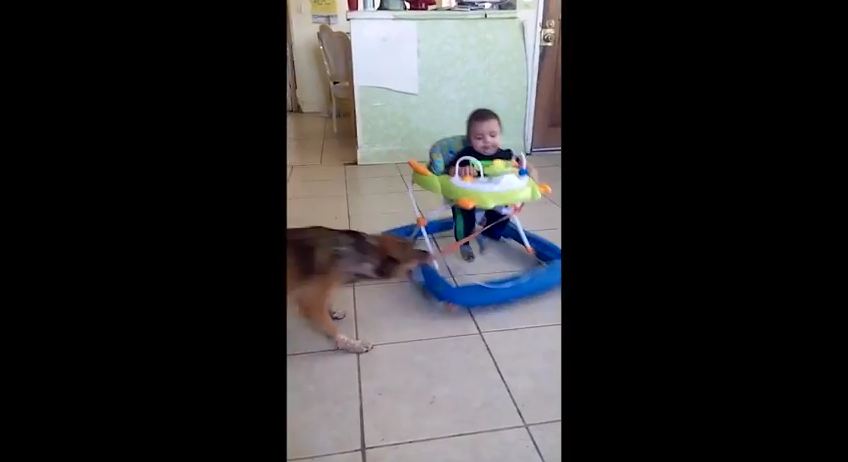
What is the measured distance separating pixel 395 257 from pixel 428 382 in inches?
27.6

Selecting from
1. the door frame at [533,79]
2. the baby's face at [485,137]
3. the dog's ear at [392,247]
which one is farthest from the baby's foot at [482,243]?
the dog's ear at [392,247]

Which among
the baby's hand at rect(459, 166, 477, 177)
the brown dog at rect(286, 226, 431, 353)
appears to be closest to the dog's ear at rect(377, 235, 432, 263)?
the brown dog at rect(286, 226, 431, 353)

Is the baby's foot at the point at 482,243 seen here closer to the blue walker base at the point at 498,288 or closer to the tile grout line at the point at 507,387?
the blue walker base at the point at 498,288

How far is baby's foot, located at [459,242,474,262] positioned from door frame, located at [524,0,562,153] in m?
1.32

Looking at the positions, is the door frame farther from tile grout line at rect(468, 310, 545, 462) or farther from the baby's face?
tile grout line at rect(468, 310, 545, 462)

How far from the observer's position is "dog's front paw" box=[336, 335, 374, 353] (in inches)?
51.5

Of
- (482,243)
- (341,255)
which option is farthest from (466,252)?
(341,255)

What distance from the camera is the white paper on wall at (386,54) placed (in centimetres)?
295
